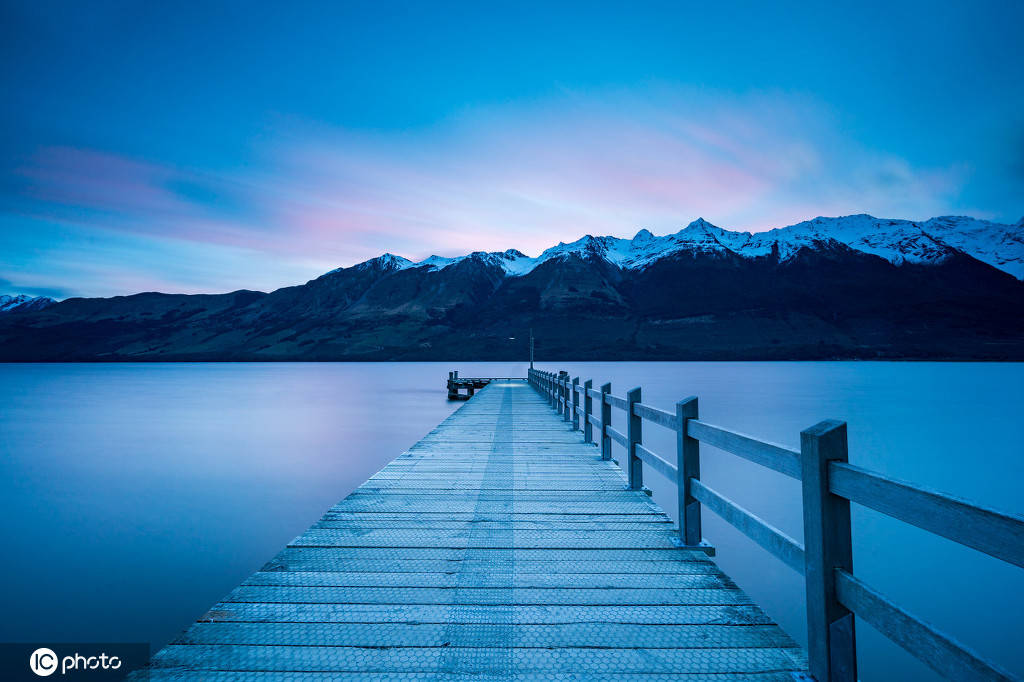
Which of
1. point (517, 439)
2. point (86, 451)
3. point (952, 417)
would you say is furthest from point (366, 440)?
point (952, 417)

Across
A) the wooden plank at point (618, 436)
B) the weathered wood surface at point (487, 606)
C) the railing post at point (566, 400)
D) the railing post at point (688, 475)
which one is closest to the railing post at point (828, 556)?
the weathered wood surface at point (487, 606)

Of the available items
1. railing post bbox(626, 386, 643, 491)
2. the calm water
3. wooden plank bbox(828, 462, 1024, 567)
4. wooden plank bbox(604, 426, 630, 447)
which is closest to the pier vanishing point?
wooden plank bbox(828, 462, 1024, 567)

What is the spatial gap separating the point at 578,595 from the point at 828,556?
1.68 meters

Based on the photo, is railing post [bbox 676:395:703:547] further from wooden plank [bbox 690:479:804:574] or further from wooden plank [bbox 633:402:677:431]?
wooden plank [bbox 633:402:677:431]

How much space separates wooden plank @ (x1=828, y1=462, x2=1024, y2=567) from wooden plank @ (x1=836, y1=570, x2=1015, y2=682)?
0.34 meters

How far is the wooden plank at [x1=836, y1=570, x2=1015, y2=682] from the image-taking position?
187 cm

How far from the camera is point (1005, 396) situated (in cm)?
4897

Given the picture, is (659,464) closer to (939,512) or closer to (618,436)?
(618,436)

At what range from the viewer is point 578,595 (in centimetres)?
378

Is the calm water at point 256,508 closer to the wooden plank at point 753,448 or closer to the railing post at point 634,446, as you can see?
the railing post at point 634,446

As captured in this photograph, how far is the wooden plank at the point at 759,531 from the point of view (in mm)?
3010

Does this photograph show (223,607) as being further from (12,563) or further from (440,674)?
(12,563)

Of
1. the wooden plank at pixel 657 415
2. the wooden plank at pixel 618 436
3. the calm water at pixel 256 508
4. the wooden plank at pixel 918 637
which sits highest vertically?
the wooden plank at pixel 657 415

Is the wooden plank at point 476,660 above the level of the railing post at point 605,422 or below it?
below
